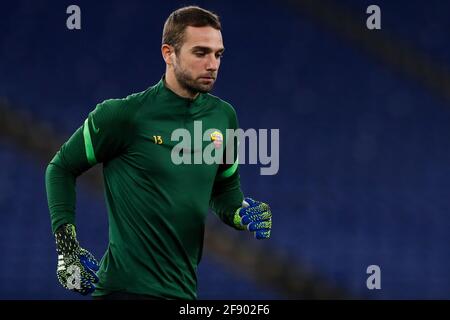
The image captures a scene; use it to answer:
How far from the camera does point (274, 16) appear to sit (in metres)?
7.34

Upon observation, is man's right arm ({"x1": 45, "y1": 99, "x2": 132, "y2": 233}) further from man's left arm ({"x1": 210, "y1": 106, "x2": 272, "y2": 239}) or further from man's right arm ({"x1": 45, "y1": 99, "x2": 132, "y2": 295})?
man's left arm ({"x1": 210, "y1": 106, "x2": 272, "y2": 239})

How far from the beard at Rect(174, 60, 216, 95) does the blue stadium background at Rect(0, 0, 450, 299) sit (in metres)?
3.43

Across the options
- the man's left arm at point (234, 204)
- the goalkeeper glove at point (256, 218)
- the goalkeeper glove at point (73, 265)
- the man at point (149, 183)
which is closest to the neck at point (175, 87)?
the man at point (149, 183)

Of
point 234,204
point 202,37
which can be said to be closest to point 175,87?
point 202,37

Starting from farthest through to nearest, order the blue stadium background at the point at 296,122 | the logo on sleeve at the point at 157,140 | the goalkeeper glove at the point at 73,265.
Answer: the blue stadium background at the point at 296,122, the logo on sleeve at the point at 157,140, the goalkeeper glove at the point at 73,265

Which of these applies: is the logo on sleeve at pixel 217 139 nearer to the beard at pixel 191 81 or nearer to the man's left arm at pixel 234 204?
the man's left arm at pixel 234 204

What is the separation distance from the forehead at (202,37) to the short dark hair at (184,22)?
16mm

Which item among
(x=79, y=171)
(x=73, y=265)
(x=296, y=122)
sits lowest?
(x=73, y=265)

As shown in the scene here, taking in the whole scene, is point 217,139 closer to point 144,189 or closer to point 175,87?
point 175,87

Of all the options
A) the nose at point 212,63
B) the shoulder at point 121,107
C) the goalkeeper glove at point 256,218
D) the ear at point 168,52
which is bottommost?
the goalkeeper glove at point 256,218

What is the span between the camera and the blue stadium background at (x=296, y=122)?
6418 millimetres

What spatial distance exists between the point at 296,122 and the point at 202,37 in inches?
168

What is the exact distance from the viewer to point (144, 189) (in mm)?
2750
